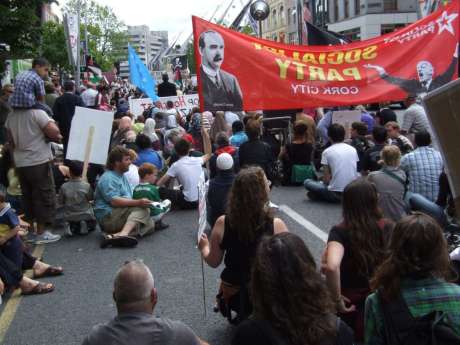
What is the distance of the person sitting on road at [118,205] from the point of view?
791 centimetres

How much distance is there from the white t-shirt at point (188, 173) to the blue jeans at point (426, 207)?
3.37 meters

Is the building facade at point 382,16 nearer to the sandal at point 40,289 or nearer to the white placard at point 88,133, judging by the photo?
the white placard at point 88,133

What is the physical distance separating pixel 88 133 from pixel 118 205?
1.25 meters

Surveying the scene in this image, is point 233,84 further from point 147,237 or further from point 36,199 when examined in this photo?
point 36,199

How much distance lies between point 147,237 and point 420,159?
11.8 ft

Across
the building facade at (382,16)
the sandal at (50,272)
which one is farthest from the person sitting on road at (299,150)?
the building facade at (382,16)

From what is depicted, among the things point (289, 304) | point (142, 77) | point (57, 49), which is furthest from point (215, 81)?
point (57, 49)

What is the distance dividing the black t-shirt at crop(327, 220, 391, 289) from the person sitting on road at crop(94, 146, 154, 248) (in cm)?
416

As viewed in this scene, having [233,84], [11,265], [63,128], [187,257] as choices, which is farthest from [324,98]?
[63,128]

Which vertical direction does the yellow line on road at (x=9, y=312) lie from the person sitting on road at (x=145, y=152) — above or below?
below

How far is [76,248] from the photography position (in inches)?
303

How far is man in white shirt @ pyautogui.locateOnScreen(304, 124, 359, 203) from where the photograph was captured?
9180 millimetres

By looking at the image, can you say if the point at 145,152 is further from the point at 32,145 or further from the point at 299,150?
the point at 32,145

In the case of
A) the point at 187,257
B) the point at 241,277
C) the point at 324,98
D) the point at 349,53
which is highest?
the point at 349,53
